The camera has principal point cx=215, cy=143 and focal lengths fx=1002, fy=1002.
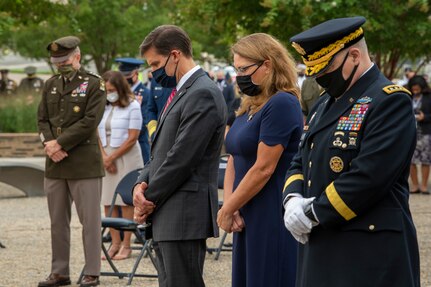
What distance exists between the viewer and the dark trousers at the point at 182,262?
5.60 m

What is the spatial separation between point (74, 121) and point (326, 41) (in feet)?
14.3

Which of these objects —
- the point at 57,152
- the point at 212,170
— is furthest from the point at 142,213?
the point at 57,152

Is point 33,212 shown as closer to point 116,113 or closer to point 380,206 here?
point 116,113

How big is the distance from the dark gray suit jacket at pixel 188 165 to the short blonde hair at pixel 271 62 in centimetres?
26

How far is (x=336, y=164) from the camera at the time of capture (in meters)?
4.18

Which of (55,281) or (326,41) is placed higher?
(326,41)

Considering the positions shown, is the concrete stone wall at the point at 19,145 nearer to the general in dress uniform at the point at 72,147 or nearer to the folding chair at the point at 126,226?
the folding chair at the point at 126,226

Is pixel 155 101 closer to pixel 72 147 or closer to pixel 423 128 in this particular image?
pixel 72 147

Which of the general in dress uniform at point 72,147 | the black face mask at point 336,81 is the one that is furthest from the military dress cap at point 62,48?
the black face mask at point 336,81

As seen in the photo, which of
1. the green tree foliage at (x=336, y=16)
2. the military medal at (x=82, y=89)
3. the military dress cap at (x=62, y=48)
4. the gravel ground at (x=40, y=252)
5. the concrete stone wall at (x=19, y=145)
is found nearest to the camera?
the military dress cap at (x=62, y=48)

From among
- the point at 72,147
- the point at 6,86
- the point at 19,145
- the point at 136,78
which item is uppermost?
the point at 136,78

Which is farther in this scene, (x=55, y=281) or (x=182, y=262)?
(x=55, y=281)

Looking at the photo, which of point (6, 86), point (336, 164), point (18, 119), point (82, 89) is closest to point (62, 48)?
point (82, 89)

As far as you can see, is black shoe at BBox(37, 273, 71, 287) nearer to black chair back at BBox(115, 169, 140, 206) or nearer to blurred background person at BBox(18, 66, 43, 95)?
black chair back at BBox(115, 169, 140, 206)
